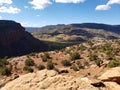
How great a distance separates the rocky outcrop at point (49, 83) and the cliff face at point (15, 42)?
11503 centimetres

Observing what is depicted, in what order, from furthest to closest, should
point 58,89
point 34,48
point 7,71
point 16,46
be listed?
point 34,48 < point 16,46 < point 7,71 < point 58,89

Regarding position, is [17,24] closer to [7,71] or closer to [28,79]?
[7,71]

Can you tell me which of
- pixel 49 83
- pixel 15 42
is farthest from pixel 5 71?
pixel 15 42

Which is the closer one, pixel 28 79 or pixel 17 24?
pixel 28 79

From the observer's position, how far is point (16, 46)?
14300 cm

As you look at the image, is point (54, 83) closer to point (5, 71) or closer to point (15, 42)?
point (5, 71)

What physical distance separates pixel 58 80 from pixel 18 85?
2066 millimetres

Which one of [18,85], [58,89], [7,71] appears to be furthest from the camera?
[7,71]

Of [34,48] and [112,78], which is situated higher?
[112,78]

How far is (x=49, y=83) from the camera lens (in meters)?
12.7

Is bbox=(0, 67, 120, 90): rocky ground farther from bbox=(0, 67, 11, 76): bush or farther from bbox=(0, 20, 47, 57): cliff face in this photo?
bbox=(0, 20, 47, 57): cliff face

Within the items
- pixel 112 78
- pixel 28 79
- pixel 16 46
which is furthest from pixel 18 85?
pixel 16 46

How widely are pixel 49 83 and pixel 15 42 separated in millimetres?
136301

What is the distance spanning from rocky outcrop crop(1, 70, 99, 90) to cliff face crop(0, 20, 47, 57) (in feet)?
377
